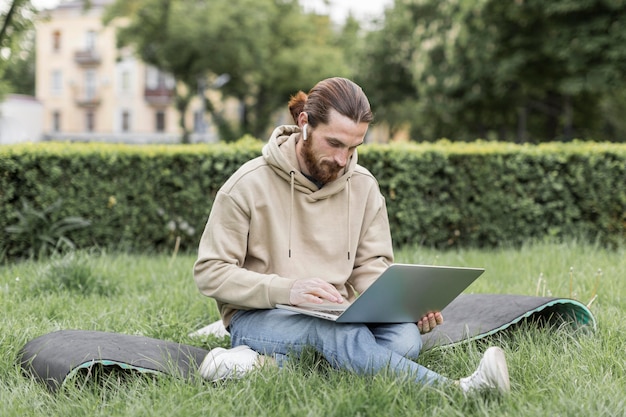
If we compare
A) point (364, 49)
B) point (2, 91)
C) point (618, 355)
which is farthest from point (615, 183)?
point (364, 49)

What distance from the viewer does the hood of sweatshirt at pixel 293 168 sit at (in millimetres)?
3695

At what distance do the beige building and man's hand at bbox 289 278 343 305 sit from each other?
54.2 m

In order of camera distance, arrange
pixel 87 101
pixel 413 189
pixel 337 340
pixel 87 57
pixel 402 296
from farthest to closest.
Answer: pixel 87 101 → pixel 87 57 → pixel 413 189 → pixel 337 340 → pixel 402 296

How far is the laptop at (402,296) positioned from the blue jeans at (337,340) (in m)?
0.07

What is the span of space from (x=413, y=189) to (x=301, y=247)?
4.38 metres

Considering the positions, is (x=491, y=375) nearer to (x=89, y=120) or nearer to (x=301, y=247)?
(x=301, y=247)

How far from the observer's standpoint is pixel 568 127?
22234 mm

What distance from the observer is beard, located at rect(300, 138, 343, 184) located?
3623 millimetres

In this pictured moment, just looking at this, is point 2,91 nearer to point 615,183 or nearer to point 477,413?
point 615,183

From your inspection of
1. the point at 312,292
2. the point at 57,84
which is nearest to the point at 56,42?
the point at 57,84

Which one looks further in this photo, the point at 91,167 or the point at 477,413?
the point at 91,167

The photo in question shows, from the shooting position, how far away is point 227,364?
3381 millimetres

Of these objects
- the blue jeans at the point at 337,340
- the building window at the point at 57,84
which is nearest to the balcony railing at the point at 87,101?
the building window at the point at 57,84

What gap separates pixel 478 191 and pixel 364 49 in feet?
90.6
